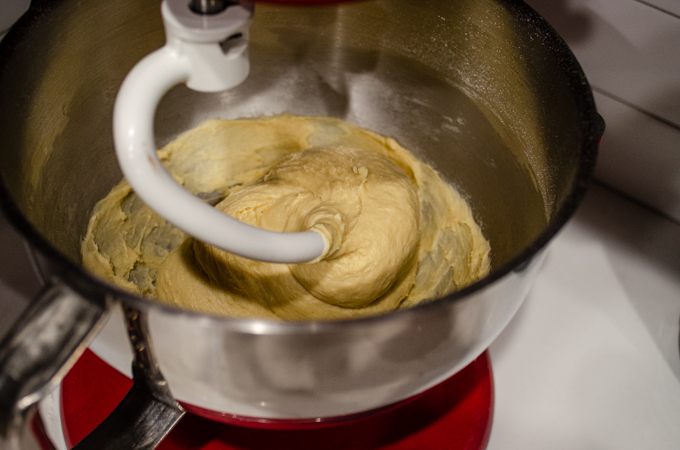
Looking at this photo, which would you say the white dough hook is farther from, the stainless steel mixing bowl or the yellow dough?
the yellow dough

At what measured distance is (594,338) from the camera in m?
0.82

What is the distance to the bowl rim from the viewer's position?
1.19 feet

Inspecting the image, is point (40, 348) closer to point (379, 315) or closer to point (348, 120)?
point (379, 315)

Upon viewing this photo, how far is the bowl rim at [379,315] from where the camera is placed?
0.36m

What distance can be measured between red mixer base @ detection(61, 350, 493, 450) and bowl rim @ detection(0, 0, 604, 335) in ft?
0.96

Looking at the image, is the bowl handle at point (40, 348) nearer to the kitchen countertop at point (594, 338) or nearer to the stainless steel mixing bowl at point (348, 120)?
the stainless steel mixing bowl at point (348, 120)

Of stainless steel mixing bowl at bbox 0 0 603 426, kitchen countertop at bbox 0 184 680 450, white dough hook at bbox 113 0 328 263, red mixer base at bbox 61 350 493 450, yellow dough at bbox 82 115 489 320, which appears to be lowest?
kitchen countertop at bbox 0 184 680 450

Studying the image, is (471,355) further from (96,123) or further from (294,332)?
(96,123)

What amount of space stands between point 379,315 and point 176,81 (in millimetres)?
224

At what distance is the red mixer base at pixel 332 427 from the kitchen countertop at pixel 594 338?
74 mm

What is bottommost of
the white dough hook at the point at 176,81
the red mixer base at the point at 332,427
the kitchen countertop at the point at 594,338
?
the kitchen countertop at the point at 594,338

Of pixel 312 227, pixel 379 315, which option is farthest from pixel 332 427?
pixel 379 315

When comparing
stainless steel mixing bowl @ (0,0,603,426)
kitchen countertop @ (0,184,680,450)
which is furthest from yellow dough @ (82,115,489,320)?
kitchen countertop @ (0,184,680,450)

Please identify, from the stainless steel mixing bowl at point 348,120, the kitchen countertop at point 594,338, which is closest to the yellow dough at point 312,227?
the stainless steel mixing bowl at point 348,120
